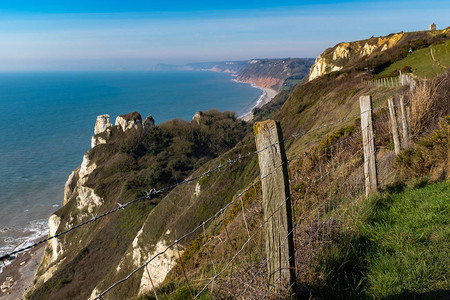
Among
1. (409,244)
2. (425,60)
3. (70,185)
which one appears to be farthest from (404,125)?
(70,185)

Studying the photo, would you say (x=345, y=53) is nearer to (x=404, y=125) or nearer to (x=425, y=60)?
(x=425, y=60)

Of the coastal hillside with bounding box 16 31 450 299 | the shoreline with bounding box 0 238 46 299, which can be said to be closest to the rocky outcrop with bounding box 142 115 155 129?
the coastal hillside with bounding box 16 31 450 299

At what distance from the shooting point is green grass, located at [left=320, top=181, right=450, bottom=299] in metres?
3.54

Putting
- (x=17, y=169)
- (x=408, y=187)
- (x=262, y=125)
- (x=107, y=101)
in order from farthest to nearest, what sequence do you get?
(x=107, y=101) < (x=17, y=169) < (x=408, y=187) < (x=262, y=125)

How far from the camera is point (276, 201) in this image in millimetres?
3246

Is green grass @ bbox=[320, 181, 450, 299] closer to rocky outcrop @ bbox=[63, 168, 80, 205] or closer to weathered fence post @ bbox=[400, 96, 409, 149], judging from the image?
weathered fence post @ bbox=[400, 96, 409, 149]

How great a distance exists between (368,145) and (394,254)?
2366 millimetres

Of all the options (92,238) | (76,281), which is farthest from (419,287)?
(92,238)

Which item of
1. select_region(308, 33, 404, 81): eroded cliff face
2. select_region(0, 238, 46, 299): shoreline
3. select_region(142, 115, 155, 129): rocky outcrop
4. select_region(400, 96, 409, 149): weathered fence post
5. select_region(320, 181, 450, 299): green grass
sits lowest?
select_region(0, 238, 46, 299): shoreline

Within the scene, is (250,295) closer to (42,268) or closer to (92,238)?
(92,238)

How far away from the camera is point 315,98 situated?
133 feet

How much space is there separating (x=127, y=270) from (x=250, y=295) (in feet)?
69.5

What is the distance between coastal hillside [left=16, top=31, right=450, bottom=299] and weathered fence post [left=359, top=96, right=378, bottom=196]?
0.27 meters

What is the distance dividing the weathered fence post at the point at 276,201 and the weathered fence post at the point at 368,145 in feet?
10.5
